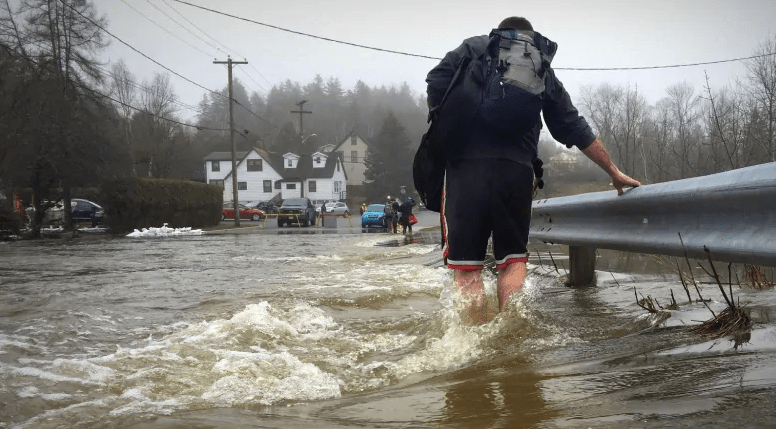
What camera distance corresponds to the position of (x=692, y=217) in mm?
3139

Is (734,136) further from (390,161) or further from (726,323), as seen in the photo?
(390,161)

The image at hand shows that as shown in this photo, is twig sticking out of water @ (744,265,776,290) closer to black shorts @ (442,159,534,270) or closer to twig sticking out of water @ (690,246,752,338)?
twig sticking out of water @ (690,246,752,338)

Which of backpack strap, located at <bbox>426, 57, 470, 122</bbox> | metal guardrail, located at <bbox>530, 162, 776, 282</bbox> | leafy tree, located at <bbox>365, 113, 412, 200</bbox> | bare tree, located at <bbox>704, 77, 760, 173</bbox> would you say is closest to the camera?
metal guardrail, located at <bbox>530, 162, 776, 282</bbox>

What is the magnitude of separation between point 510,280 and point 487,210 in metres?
0.41

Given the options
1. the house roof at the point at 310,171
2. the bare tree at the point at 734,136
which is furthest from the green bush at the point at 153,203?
the house roof at the point at 310,171

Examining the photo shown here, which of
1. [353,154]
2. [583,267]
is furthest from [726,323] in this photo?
[353,154]

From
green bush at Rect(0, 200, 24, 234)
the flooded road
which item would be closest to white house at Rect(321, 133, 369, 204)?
green bush at Rect(0, 200, 24, 234)

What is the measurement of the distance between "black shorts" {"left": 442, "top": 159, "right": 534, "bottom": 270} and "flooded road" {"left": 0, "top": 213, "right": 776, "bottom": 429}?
0.99 ft

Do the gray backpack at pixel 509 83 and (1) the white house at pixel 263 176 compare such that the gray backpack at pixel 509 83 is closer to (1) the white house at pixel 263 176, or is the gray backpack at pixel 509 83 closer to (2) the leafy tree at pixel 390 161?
(2) the leafy tree at pixel 390 161

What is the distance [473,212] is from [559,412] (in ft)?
4.98

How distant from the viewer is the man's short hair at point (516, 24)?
3471mm

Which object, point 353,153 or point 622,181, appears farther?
point 353,153

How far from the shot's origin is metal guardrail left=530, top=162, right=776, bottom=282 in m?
2.54

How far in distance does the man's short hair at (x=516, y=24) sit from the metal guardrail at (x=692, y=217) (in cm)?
115
